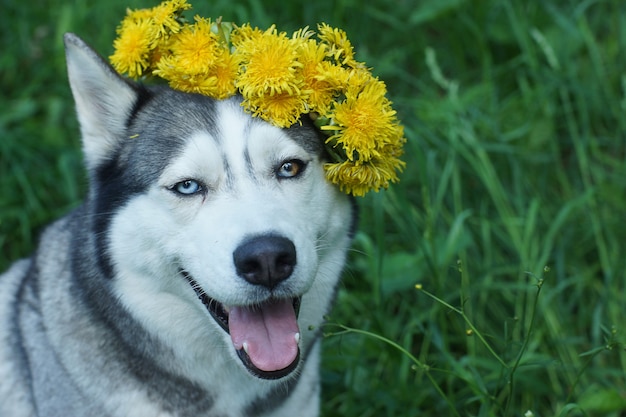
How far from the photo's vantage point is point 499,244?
14.8ft

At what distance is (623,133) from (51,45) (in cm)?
369

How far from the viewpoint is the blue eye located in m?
2.79

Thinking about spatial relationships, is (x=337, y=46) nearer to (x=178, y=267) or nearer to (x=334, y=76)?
(x=334, y=76)

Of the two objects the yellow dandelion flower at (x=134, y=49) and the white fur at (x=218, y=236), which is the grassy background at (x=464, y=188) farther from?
the yellow dandelion flower at (x=134, y=49)

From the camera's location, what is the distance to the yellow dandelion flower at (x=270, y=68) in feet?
8.90

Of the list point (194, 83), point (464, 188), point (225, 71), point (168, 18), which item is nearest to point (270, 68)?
point (225, 71)

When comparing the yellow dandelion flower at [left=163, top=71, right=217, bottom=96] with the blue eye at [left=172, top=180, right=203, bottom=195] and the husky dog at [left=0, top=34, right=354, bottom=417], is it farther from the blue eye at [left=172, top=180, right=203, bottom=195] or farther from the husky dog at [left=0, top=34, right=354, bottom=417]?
the blue eye at [left=172, top=180, right=203, bottom=195]

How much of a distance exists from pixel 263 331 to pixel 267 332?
1 cm

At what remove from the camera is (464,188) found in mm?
4746

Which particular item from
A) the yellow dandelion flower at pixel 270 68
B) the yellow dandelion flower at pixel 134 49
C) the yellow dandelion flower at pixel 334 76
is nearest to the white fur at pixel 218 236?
the yellow dandelion flower at pixel 270 68

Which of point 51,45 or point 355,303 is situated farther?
point 51,45

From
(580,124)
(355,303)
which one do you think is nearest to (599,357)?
(355,303)

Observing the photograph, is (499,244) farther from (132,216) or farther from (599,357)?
(132,216)

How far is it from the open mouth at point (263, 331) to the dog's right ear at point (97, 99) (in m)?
0.58
